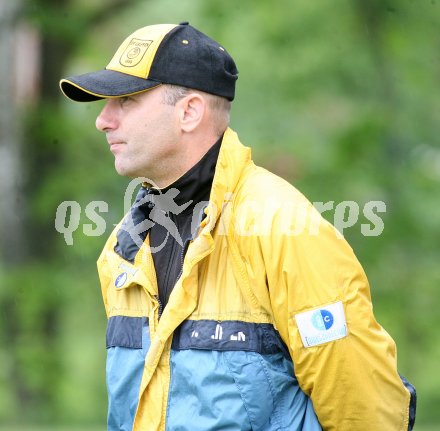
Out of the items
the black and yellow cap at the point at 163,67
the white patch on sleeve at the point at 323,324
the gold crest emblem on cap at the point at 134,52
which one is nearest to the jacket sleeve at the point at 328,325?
the white patch on sleeve at the point at 323,324

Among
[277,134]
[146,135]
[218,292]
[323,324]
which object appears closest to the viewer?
[323,324]

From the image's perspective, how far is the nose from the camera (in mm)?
3082

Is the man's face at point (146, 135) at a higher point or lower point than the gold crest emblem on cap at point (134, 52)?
lower

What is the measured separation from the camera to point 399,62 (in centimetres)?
985

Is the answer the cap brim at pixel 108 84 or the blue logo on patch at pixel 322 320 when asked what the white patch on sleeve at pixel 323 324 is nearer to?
the blue logo on patch at pixel 322 320

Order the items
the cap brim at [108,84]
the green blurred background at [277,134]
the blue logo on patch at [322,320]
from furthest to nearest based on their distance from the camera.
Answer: the green blurred background at [277,134]
the cap brim at [108,84]
the blue logo on patch at [322,320]

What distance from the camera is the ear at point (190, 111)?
307 cm

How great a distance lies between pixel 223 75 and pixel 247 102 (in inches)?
268

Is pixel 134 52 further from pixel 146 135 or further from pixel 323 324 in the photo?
pixel 323 324

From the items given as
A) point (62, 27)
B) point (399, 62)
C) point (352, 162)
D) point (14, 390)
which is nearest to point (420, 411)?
point (352, 162)

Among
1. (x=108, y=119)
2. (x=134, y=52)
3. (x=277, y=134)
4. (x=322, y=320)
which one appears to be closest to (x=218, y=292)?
(x=322, y=320)

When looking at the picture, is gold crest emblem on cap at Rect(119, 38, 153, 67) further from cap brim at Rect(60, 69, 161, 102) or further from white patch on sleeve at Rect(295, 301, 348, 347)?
white patch on sleeve at Rect(295, 301, 348, 347)

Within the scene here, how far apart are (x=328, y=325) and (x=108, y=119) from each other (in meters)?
1.06

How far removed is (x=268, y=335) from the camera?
9.07ft
